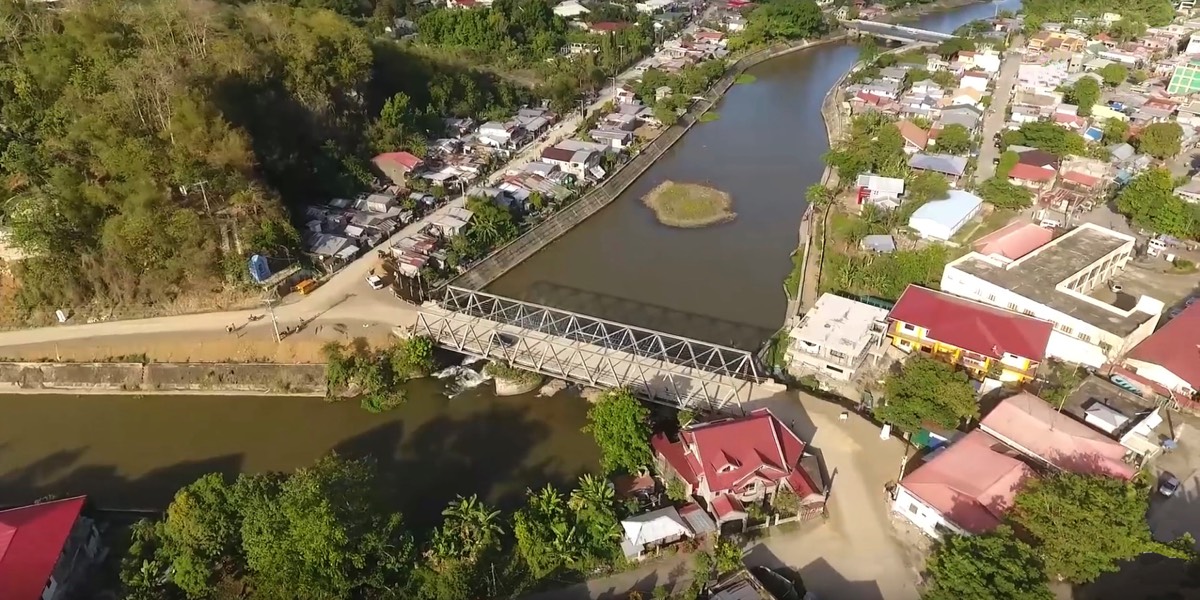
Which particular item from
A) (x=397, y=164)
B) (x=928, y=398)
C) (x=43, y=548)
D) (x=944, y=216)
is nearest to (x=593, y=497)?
(x=928, y=398)

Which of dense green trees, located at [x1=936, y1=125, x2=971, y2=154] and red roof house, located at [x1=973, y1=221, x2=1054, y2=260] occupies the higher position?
dense green trees, located at [x1=936, y1=125, x2=971, y2=154]

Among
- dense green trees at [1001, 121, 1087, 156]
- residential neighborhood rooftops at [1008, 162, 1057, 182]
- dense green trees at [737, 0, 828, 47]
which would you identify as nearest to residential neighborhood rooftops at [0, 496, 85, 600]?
residential neighborhood rooftops at [1008, 162, 1057, 182]

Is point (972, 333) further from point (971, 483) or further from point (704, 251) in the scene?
point (704, 251)

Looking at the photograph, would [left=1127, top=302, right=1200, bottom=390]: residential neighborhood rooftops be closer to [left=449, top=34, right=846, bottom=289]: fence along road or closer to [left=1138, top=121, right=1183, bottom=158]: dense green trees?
[left=1138, top=121, right=1183, bottom=158]: dense green trees

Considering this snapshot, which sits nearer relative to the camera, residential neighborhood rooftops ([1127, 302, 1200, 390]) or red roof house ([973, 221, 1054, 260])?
residential neighborhood rooftops ([1127, 302, 1200, 390])

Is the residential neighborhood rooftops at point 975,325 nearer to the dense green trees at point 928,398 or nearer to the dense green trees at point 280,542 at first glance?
the dense green trees at point 928,398

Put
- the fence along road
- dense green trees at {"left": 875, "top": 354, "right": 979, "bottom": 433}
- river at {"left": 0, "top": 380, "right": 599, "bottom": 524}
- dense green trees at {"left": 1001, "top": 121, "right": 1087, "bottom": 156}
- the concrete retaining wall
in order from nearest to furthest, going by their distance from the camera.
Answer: dense green trees at {"left": 875, "top": 354, "right": 979, "bottom": 433}
river at {"left": 0, "top": 380, "right": 599, "bottom": 524}
the concrete retaining wall
the fence along road
dense green trees at {"left": 1001, "top": 121, "right": 1087, "bottom": 156}

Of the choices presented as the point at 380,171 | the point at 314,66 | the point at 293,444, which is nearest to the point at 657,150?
the point at 380,171
